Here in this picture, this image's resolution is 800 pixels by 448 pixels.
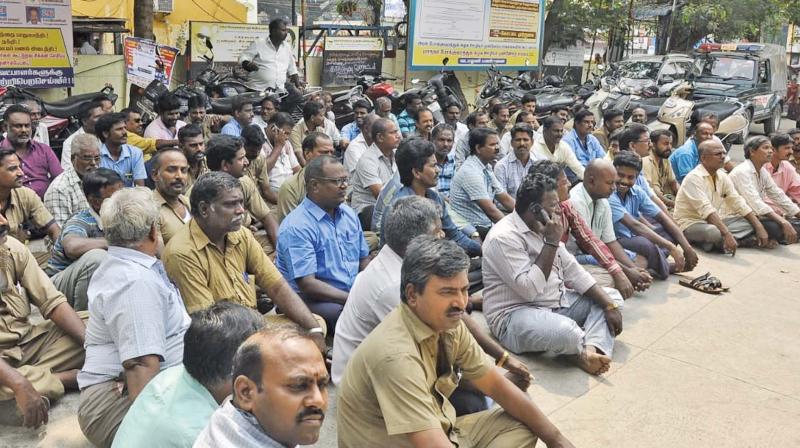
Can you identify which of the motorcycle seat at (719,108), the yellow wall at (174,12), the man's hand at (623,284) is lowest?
the man's hand at (623,284)

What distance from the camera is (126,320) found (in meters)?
2.77

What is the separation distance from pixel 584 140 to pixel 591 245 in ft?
11.3

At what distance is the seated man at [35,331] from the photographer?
337cm

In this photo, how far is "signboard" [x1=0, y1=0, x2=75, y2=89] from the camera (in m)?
7.93

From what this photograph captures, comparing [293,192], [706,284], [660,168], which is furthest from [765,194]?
[293,192]

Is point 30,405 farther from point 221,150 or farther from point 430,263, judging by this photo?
point 221,150

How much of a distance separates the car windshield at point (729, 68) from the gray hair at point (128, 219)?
14190 millimetres

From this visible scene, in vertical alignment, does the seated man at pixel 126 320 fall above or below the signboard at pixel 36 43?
below

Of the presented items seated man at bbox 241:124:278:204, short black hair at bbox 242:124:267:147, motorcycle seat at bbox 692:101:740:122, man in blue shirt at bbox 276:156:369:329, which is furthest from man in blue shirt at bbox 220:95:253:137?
motorcycle seat at bbox 692:101:740:122

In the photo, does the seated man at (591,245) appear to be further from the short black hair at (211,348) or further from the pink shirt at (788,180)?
the pink shirt at (788,180)

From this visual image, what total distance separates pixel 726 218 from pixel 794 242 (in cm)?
84

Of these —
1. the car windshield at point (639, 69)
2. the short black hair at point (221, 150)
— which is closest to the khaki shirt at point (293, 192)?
the short black hair at point (221, 150)

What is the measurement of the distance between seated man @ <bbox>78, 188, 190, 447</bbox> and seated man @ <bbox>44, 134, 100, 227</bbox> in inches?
88.2

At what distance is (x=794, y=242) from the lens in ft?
24.2
